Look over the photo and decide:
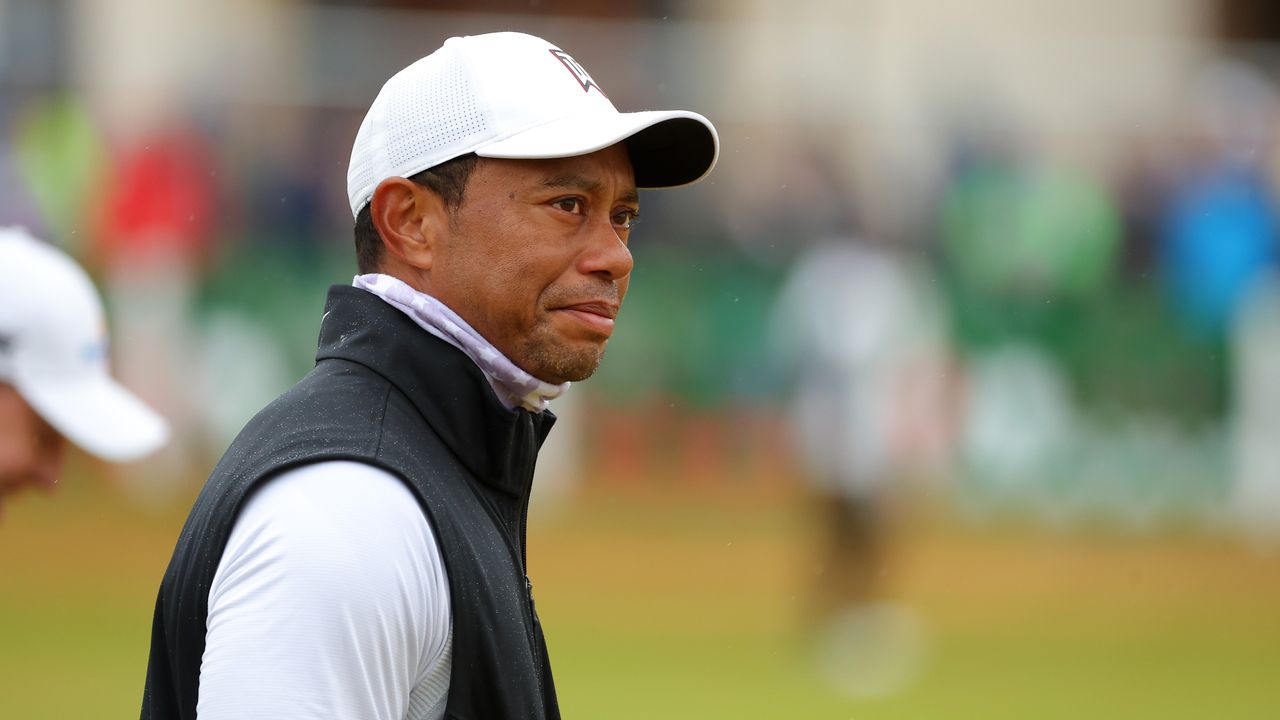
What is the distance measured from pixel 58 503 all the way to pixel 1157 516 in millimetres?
7370

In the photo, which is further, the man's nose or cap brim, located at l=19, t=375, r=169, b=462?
cap brim, located at l=19, t=375, r=169, b=462

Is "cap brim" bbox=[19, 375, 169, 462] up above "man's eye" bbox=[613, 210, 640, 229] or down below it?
below

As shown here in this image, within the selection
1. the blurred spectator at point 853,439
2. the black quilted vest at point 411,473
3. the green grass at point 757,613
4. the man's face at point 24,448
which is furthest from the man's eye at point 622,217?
the blurred spectator at point 853,439

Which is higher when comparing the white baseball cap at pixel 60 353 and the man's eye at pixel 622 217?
the man's eye at pixel 622 217

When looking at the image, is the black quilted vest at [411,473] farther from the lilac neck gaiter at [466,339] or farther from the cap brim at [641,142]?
the cap brim at [641,142]

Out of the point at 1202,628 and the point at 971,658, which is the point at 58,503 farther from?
the point at 1202,628

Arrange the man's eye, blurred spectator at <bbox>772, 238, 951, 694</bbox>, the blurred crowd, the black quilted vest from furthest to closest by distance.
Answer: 1. the blurred crowd
2. blurred spectator at <bbox>772, 238, 951, 694</bbox>
3. the man's eye
4. the black quilted vest

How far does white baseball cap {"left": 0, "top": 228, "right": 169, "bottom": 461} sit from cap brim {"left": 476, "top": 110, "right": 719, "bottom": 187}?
135cm

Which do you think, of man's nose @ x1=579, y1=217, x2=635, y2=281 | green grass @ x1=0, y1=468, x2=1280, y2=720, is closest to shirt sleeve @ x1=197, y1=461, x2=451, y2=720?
man's nose @ x1=579, y1=217, x2=635, y2=281

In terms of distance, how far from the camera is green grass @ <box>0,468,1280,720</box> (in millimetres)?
8273

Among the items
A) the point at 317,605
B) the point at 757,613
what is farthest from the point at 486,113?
the point at 757,613

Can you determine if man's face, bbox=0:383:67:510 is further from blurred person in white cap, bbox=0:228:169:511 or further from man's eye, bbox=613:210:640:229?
man's eye, bbox=613:210:640:229

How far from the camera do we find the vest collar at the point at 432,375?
222 centimetres

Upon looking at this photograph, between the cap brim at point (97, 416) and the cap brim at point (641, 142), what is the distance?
4.41 feet
